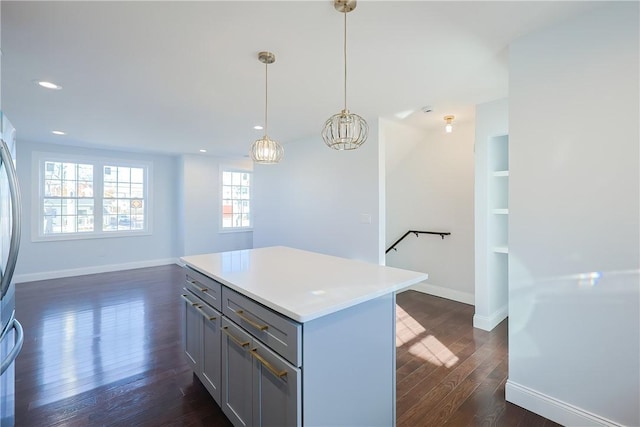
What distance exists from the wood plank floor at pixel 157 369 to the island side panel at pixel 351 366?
0.48 meters

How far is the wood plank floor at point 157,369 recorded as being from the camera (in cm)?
192

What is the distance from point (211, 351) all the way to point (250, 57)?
2.03 m

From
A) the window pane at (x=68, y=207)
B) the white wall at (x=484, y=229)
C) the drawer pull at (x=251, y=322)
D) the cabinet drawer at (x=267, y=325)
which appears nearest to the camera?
the cabinet drawer at (x=267, y=325)

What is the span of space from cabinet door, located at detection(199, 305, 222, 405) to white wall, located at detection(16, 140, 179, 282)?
5.13m

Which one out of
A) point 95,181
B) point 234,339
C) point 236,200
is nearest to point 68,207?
point 95,181

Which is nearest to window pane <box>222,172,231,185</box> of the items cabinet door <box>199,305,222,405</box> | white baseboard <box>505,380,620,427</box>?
cabinet door <box>199,305,222,405</box>

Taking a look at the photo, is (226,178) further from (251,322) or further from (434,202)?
(251,322)

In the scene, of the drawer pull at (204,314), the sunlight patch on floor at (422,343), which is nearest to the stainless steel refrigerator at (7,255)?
the drawer pull at (204,314)

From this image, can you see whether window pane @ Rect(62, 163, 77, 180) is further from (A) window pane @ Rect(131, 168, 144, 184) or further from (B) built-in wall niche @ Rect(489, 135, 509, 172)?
(B) built-in wall niche @ Rect(489, 135, 509, 172)

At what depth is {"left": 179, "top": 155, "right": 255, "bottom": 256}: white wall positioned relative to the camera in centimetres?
Result: 637

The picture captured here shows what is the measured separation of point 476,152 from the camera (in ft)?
10.6

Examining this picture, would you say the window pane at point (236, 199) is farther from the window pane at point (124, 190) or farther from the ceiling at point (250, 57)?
the ceiling at point (250, 57)

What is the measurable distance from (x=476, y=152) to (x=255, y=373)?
302 cm

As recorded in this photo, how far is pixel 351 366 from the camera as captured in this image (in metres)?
1.44
